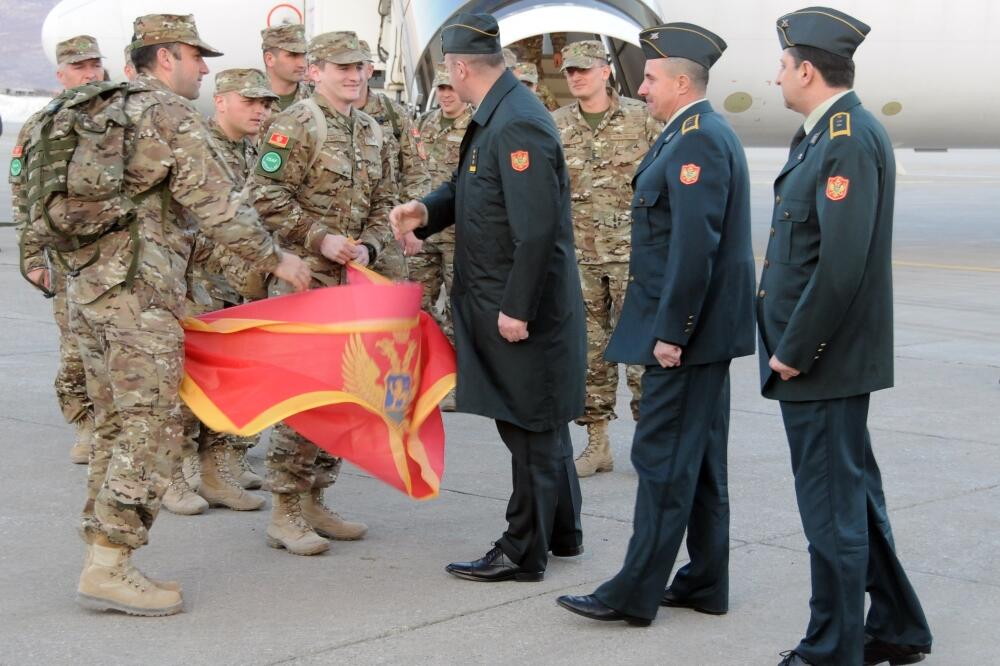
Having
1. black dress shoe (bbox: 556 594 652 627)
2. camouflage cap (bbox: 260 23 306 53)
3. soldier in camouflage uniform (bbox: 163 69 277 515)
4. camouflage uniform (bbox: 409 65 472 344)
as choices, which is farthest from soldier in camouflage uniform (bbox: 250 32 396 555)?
camouflage uniform (bbox: 409 65 472 344)

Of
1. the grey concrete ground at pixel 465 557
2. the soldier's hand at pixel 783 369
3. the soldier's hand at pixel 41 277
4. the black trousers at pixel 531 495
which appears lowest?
the grey concrete ground at pixel 465 557

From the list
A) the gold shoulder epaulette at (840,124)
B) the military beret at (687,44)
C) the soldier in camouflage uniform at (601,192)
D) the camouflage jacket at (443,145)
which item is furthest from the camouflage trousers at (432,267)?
the gold shoulder epaulette at (840,124)

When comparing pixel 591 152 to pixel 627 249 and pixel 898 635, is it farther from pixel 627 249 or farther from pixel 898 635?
pixel 898 635

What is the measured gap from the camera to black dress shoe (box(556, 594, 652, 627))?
13.6 feet

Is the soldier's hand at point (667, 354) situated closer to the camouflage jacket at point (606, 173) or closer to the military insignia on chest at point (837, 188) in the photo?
the military insignia on chest at point (837, 188)

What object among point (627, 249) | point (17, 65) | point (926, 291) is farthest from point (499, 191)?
point (17, 65)

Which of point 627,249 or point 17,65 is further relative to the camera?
point 17,65

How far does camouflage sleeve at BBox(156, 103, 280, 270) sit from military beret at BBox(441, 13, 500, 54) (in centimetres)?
90

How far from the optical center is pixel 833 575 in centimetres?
365

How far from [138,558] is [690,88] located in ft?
8.53

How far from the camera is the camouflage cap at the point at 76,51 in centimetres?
741

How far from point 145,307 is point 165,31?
933 mm

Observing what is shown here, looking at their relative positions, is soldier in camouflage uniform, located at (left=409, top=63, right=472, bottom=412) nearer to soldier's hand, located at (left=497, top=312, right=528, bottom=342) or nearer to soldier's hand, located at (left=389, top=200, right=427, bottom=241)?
soldier's hand, located at (left=389, top=200, right=427, bottom=241)

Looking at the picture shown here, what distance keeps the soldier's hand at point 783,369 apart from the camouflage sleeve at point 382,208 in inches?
81.9
